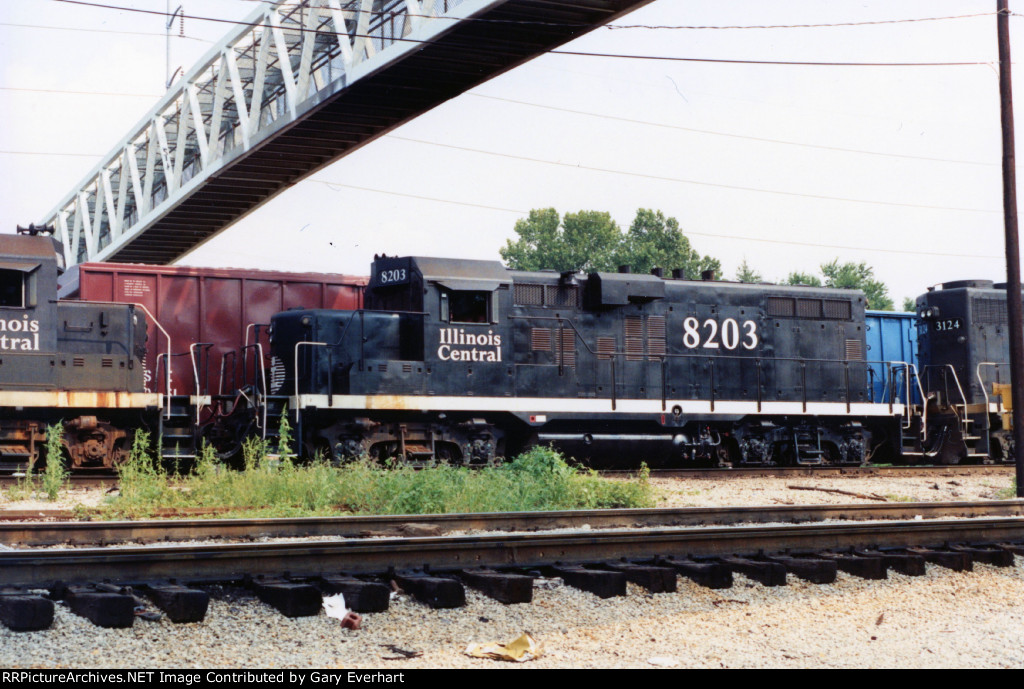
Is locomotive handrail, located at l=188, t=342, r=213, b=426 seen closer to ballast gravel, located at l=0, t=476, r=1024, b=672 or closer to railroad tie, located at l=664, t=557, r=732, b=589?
ballast gravel, located at l=0, t=476, r=1024, b=672

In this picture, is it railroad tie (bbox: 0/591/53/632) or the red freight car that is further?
the red freight car

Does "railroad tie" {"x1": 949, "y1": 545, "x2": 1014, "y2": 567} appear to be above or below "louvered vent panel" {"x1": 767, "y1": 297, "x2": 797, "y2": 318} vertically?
below

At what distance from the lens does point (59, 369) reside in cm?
1320

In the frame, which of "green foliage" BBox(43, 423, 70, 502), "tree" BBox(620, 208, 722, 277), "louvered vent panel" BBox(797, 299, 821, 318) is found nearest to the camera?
"green foliage" BBox(43, 423, 70, 502)

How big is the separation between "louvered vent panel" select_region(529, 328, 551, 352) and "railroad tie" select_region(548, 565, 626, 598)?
9.03 metres

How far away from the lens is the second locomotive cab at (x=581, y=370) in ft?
46.4

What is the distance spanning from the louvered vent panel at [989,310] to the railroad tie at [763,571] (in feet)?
46.8

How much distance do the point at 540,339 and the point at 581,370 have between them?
0.82 metres

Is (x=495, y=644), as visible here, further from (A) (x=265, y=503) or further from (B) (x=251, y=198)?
(B) (x=251, y=198)

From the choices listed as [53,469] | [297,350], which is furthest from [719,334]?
[53,469]

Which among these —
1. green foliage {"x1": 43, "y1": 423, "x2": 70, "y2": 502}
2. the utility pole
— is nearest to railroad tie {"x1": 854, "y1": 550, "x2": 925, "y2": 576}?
the utility pole

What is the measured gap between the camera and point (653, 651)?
5133 millimetres

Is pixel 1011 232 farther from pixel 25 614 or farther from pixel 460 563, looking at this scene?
pixel 25 614

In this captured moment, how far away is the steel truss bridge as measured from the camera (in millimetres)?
18562
